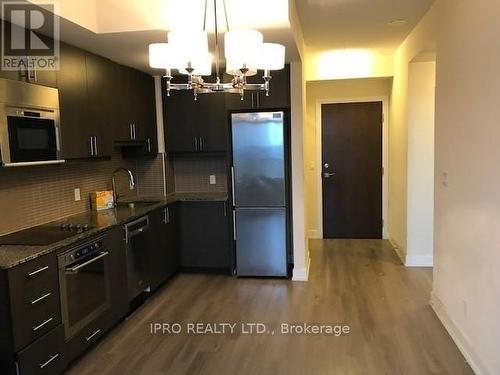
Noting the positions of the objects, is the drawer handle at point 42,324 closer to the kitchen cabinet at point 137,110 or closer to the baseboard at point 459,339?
the kitchen cabinet at point 137,110

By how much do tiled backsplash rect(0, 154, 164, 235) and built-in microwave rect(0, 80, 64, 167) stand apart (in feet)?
1.21

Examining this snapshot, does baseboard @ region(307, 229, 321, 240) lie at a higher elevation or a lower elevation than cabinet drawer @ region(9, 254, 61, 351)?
lower

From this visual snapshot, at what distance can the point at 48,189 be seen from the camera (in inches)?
139

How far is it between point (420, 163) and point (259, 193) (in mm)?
1863

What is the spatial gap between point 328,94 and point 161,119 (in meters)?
2.63

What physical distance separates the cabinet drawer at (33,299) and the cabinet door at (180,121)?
2.48 metres

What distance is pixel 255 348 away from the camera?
10.1 ft

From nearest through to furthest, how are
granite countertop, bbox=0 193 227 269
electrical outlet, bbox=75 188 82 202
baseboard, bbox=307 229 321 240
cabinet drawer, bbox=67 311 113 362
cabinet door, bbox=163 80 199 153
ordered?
granite countertop, bbox=0 193 227 269 < cabinet drawer, bbox=67 311 113 362 < electrical outlet, bbox=75 188 82 202 < cabinet door, bbox=163 80 199 153 < baseboard, bbox=307 229 321 240

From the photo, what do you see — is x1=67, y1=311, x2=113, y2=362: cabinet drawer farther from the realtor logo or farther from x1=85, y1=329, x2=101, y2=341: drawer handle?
the realtor logo

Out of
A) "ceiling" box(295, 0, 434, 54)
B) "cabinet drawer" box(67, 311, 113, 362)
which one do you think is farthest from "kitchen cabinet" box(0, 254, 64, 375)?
"ceiling" box(295, 0, 434, 54)

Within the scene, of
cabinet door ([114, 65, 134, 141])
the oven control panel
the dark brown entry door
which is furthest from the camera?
the dark brown entry door

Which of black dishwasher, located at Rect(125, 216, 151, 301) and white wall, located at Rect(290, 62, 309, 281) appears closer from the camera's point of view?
black dishwasher, located at Rect(125, 216, 151, 301)

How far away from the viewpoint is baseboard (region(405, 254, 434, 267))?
486cm

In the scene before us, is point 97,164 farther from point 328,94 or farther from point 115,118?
point 328,94
